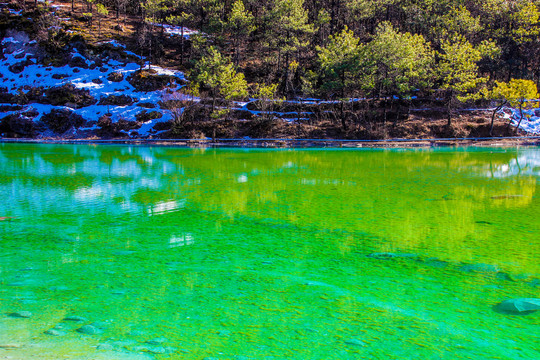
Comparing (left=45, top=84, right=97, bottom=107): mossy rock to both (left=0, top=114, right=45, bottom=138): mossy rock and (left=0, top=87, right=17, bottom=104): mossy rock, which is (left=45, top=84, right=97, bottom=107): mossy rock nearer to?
(left=0, top=87, right=17, bottom=104): mossy rock

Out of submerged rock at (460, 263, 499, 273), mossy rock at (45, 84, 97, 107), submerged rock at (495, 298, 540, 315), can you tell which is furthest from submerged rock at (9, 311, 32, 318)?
mossy rock at (45, 84, 97, 107)

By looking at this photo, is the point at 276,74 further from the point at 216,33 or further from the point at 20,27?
the point at 20,27

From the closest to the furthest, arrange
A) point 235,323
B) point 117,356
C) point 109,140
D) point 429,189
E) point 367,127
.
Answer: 1. point 117,356
2. point 235,323
3. point 429,189
4. point 109,140
5. point 367,127

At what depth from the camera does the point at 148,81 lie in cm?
5559

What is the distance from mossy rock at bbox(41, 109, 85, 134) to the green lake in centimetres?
3953

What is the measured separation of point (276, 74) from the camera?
197ft

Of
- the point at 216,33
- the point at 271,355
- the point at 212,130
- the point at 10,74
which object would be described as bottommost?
the point at 271,355

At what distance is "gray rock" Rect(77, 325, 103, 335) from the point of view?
4715 mm

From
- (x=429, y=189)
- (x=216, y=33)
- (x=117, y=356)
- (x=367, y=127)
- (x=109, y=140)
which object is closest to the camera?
(x=117, y=356)

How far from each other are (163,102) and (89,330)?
→ 158ft

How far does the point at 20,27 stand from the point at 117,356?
71323mm

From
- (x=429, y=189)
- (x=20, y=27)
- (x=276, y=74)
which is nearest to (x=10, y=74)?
(x=20, y=27)

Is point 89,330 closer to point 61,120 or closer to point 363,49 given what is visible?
point 363,49

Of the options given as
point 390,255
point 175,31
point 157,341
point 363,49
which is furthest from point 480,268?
point 175,31
